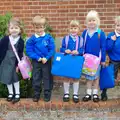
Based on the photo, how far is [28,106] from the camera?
5656mm

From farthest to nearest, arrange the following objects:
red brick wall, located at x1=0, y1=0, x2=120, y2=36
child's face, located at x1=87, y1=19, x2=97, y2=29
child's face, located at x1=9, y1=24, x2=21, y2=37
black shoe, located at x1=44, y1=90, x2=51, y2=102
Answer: red brick wall, located at x1=0, y1=0, x2=120, y2=36 < black shoe, located at x1=44, y1=90, x2=51, y2=102 < child's face, located at x1=9, y1=24, x2=21, y2=37 < child's face, located at x1=87, y1=19, x2=97, y2=29

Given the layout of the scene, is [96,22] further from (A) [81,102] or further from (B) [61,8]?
(B) [61,8]

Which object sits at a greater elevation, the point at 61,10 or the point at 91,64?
the point at 61,10

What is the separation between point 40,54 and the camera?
5.47 meters

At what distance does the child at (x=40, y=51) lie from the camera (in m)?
5.43

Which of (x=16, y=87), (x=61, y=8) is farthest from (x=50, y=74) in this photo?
(x=61, y=8)

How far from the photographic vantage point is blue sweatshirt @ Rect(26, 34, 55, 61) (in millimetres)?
5430

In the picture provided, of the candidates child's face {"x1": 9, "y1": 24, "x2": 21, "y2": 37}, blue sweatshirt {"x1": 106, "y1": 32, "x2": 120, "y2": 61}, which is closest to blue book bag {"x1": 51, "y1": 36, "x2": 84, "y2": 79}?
blue sweatshirt {"x1": 106, "y1": 32, "x2": 120, "y2": 61}

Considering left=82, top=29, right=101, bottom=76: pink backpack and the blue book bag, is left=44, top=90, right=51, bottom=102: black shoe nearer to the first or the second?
the blue book bag

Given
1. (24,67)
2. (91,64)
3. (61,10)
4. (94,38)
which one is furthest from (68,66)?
(61,10)

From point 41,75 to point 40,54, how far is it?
1.23ft

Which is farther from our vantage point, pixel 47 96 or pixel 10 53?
pixel 47 96

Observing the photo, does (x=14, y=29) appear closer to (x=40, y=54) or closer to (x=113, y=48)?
(x=40, y=54)

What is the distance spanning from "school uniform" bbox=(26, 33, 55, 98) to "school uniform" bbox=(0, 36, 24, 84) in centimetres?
20
